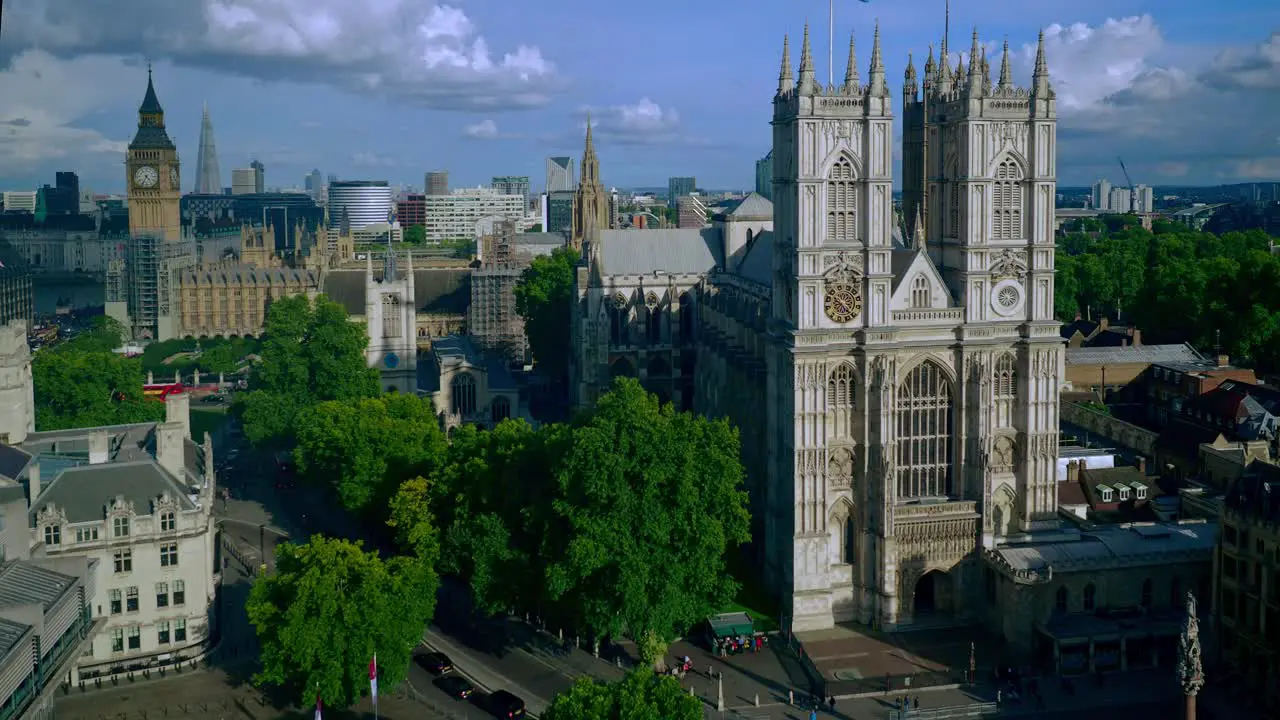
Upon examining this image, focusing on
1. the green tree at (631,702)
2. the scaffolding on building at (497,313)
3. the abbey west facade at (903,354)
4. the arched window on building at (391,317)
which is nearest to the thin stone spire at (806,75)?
the abbey west facade at (903,354)

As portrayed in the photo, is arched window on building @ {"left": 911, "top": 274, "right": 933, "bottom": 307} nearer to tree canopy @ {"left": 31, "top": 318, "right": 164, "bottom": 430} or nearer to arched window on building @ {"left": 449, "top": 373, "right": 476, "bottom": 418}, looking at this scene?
arched window on building @ {"left": 449, "top": 373, "right": 476, "bottom": 418}

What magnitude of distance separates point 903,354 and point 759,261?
881 inches

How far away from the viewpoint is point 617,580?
54656 millimetres

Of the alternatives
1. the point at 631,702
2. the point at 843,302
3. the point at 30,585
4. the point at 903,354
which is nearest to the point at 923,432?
the point at 903,354

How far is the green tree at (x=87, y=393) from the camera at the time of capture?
299ft

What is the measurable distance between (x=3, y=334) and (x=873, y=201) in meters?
46.7

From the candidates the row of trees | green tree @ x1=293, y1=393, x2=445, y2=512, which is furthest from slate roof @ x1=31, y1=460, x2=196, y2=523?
the row of trees

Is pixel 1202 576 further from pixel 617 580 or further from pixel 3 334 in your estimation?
pixel 3 334

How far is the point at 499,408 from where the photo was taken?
9706cm

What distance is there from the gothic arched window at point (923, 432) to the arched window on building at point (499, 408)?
40.8m

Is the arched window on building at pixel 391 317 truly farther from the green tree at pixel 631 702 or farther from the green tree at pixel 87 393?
the green tree at pixel 631 702

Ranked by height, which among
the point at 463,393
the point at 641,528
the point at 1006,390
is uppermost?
the point at 1006,390

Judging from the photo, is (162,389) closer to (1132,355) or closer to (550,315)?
(550,315)

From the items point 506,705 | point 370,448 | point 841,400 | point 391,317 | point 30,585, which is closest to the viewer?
point 30,585
